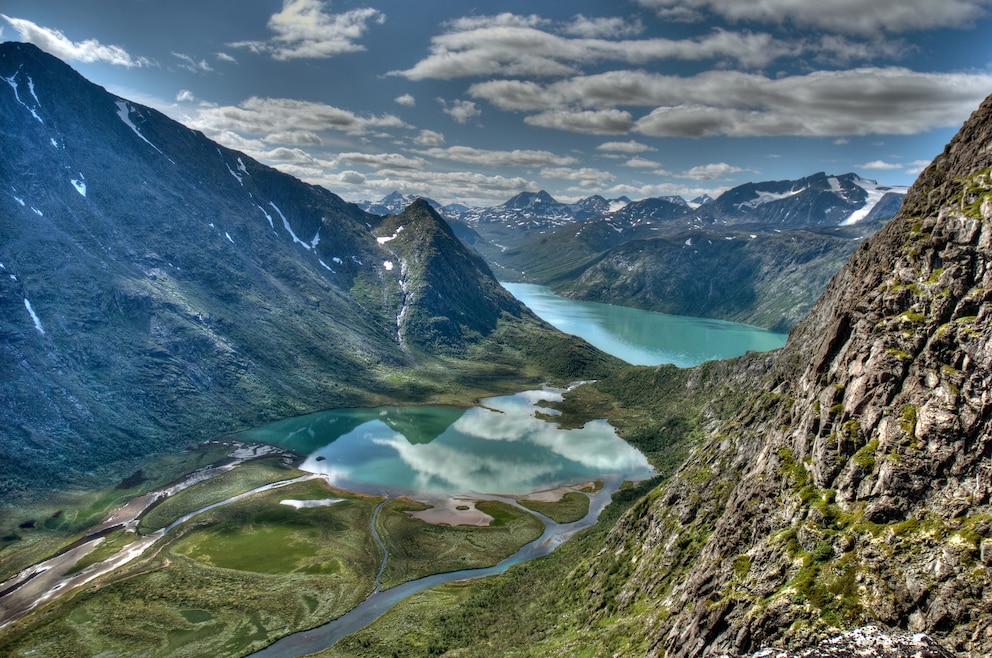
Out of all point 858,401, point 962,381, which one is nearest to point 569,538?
point 858,401

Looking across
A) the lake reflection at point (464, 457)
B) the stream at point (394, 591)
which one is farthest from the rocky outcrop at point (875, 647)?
the lake reflection at point (464, 457)

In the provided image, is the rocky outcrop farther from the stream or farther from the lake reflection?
the lake reflection

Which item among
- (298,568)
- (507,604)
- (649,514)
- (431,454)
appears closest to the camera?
(649,514)

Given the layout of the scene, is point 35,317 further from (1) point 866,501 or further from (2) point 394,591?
(1) point 866,501

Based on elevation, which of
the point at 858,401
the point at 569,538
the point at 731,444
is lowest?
the point at 569,538

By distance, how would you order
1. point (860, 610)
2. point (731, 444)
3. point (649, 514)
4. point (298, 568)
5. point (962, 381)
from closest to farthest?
point (860, 610), point (962, 381), point (731, 444), point (649, 514), point (298, 568)

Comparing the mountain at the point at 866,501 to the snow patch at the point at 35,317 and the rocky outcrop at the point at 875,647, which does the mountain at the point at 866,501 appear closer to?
the rocky outcrop at the point at 875,647

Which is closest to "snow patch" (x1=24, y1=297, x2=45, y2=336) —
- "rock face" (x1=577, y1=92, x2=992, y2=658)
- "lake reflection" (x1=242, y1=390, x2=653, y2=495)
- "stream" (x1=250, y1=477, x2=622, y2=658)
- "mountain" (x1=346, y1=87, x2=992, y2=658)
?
"lake reflection" (x1=242, y1=390, x2=653, y2=495)

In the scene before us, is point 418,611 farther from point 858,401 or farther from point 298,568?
point 858,401
